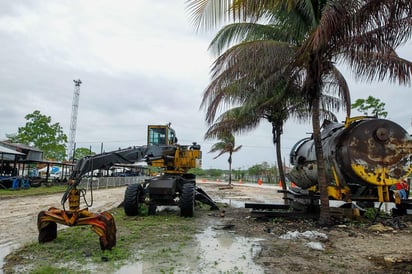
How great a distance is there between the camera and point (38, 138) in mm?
35875

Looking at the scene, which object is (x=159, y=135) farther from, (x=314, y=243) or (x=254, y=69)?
(x=314, y=243)

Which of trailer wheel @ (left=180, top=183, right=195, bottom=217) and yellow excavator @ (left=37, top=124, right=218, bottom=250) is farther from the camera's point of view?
trailer wheel @ (left=180, top=183, right=195, bottom=217)

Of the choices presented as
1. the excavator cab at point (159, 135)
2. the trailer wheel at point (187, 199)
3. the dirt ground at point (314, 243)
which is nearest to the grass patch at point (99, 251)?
the dirt ground at point (314, 243)

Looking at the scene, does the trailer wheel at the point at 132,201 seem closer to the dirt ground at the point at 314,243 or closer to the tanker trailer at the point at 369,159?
the dirt ground at the point at 314,243

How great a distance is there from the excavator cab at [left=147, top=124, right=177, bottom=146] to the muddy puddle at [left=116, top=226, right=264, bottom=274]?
671cm

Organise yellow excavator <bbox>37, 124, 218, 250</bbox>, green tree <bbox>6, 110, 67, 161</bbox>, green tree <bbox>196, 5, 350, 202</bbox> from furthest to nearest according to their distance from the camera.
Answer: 1. green tree <bbox>6, 110, 67, 161</bbox>
2. green tree <bbox>196, 5, 350, 202</bbox>
3. yellow excavator <bbox>37, 124, 218, 250</bbox>

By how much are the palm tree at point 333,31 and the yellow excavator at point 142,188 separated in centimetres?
432

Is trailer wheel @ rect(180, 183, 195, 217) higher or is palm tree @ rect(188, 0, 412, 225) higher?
palm tree @ rect(188, 0, 412, 225)

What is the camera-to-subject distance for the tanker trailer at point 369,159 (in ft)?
31.6

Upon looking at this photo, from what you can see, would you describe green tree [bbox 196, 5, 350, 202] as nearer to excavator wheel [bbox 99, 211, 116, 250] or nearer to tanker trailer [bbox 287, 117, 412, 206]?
tanker trailer [bbox 287, 117, 412, 206]

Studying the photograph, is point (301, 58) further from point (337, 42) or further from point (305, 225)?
point (305, 225)

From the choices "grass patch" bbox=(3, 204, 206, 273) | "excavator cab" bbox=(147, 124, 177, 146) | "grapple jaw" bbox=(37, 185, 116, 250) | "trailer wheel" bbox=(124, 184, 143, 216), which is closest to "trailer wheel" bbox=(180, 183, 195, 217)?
"trailer wheel" bbox=(124, 184, 143, 216)

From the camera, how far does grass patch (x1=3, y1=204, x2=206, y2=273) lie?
5.57m

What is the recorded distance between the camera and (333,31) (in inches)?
287
